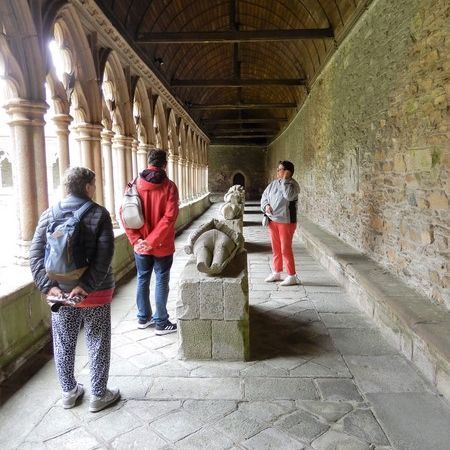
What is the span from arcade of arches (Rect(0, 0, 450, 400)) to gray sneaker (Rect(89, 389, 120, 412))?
0.79m

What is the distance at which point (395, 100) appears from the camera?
4070mm

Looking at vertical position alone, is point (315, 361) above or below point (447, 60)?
below

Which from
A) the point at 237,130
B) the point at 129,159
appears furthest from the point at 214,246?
the point at 237,130

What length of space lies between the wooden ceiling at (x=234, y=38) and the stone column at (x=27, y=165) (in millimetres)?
2279

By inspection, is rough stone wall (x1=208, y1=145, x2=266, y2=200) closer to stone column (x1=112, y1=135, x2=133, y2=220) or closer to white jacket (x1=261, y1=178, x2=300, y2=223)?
stone column (x1=112, y1=135, x2=133, y2=220)

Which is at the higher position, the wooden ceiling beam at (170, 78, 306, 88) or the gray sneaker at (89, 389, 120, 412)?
the wooden ceiling beam at (170, 78, 306, 88)

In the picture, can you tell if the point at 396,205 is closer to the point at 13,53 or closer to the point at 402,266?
the point at 402,266

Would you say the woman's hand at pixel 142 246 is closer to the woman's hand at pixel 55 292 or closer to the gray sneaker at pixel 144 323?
the gray sneaker at pixel 144 323

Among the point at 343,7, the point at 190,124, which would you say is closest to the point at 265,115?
the point at 190,124

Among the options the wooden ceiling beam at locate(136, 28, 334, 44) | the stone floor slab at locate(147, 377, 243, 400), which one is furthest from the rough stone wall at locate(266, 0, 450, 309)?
the stone floor slab at locate(147, 377, 243, 400)

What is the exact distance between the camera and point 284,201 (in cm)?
462

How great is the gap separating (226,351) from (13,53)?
297cm

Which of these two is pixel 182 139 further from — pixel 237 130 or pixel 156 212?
pixel 156 212

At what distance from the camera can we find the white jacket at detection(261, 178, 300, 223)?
4.61 meters
